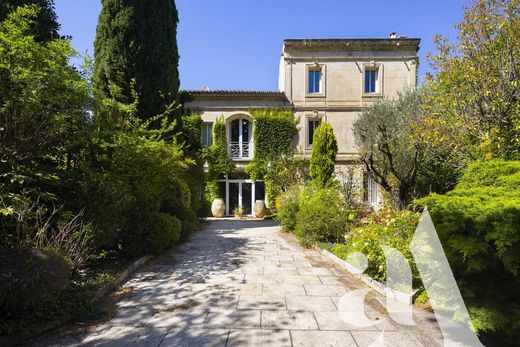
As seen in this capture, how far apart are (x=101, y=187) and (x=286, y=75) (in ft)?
43.1

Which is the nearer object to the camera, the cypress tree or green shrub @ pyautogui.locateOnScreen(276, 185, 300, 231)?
green shrub @ pyautogui.locateOnScreen(276, 185, 300, 231)

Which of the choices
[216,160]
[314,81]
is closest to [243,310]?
[216,160]

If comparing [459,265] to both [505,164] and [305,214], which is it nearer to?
[505,164]

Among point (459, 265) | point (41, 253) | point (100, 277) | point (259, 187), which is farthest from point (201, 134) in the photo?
point (459, 265)

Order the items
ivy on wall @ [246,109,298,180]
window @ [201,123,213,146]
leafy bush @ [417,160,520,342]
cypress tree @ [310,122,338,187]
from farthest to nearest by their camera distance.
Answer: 1. window @ [201,123,213,146]
2. ivy on wall @ [246,109,298,180]
3. cypress tree @ [310,122,338,187]
4. leafy bush @ [417,160,520,342]

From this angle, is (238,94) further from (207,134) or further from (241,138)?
(207,134)

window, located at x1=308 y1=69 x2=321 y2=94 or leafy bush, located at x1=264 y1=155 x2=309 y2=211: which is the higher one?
window, located at x1=308 y1=69 x2=321 y2=94

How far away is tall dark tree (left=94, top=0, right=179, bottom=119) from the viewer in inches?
331

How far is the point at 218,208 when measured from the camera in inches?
600

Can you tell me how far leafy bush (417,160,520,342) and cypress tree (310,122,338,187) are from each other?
34.8 feet

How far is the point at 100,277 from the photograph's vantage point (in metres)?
4.59

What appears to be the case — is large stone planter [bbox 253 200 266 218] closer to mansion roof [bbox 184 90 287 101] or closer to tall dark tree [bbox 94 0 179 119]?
mansion roof [bbox 184 90 287 101]

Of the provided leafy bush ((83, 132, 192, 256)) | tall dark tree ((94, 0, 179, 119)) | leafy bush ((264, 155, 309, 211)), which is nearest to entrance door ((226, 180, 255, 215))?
leafy bush ((264, 155, 309, 211))

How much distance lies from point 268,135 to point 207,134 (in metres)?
3.37
